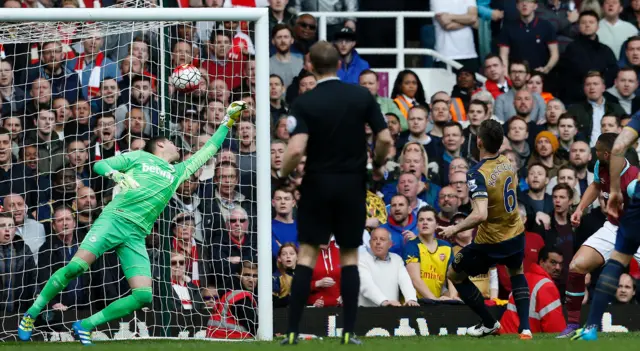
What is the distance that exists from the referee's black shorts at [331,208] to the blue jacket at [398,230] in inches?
180

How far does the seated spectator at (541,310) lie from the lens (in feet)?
43.3

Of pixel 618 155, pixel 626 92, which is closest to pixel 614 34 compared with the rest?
pixel 626 92

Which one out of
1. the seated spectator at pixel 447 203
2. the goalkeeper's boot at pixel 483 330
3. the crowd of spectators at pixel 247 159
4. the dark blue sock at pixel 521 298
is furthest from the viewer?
the seated spectator at pixel 447 203

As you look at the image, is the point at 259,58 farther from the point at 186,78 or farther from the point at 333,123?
the point at 333,123

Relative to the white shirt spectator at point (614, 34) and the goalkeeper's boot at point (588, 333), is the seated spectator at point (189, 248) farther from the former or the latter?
the white shirt spectator at point (614, 34)

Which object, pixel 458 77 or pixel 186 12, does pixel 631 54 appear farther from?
pixel 186 12

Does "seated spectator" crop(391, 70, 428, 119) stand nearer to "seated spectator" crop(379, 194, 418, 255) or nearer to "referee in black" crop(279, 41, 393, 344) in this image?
"seated spectator" crop(379, 194, 418, 255)

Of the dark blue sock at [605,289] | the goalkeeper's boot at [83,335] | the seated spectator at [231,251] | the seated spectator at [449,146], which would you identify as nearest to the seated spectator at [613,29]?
the seated spectator at [449,146]

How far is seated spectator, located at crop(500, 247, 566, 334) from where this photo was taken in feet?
43.3

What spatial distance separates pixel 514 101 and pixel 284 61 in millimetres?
3091

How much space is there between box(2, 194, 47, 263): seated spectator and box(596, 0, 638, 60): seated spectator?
8.93m

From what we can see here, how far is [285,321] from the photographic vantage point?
13133 millimetres

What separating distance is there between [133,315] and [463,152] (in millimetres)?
5027

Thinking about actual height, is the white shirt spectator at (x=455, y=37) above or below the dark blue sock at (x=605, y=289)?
above
